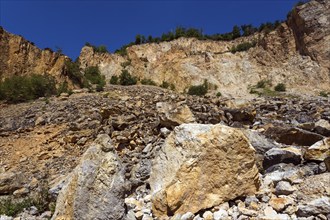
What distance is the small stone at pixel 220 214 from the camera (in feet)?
12.3

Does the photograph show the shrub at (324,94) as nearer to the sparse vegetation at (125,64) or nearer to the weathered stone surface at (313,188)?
the sparse vegetation at (125,64)

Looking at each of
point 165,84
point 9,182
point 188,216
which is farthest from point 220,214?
point 165,84

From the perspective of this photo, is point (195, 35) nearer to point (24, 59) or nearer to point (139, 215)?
point (24, 59)

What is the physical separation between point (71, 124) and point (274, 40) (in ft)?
64.1

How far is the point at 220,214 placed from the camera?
3803 millimetres

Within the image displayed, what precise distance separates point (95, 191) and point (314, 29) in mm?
22167

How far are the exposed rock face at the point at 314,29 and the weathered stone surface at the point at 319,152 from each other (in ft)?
59.6

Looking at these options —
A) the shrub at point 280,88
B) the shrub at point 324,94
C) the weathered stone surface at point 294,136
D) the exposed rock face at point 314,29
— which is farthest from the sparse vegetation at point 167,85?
the weathered stone surface at point 294,136

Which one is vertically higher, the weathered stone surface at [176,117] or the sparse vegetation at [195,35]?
the sparse vegetation at [195,35]

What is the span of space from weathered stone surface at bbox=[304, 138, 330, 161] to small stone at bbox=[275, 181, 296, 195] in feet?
3.43

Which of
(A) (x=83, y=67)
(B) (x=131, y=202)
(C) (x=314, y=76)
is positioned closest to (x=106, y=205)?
(B) (x=131, y=202)

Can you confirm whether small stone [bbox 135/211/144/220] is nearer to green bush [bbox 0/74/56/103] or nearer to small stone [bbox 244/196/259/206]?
small stone [bbox 244/196/259/206]

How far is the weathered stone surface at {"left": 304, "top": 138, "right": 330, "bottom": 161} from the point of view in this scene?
4.79 metres

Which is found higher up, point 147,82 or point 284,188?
point 147,82
